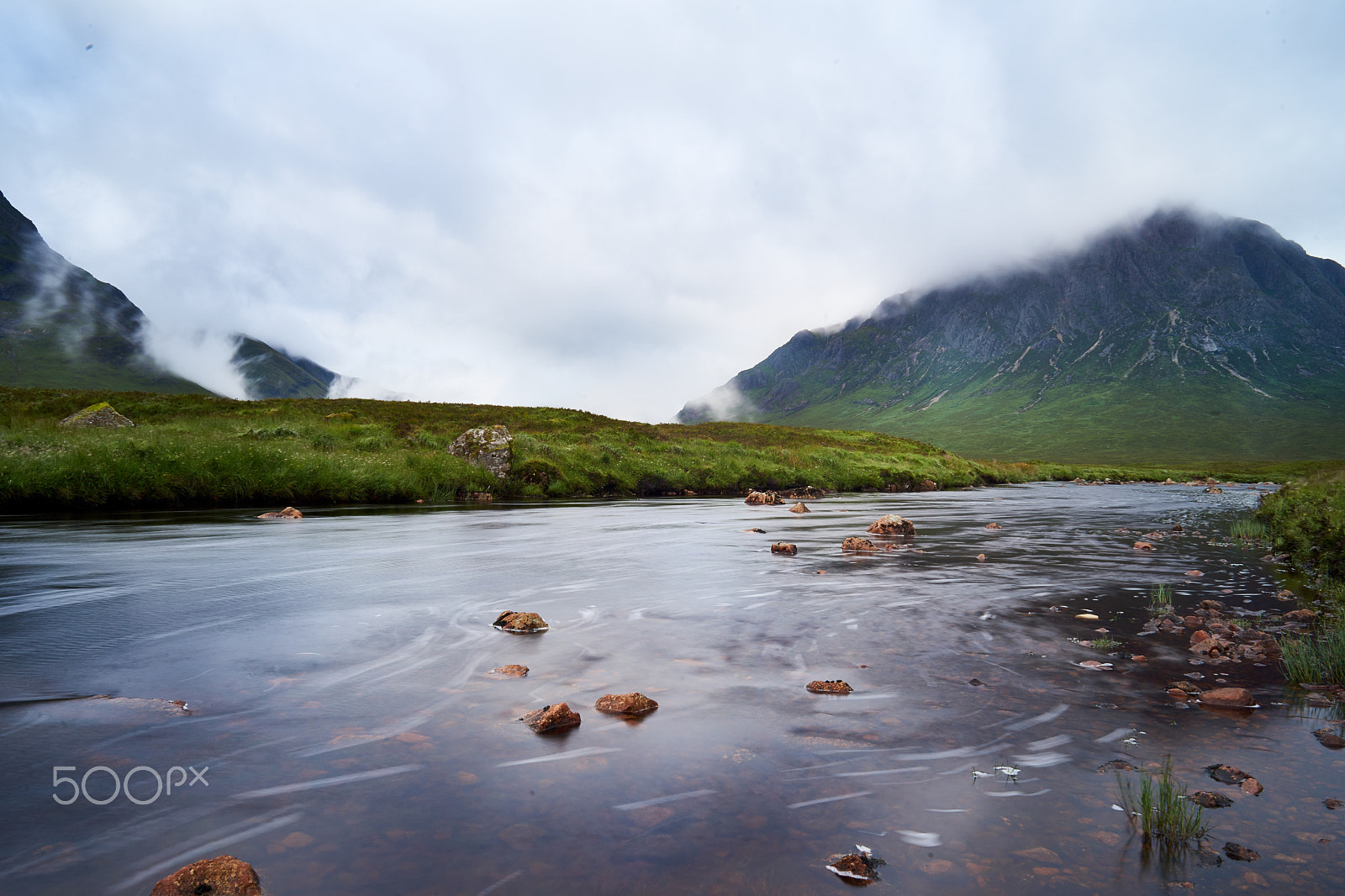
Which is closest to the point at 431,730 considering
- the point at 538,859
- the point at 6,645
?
the point at 538,859

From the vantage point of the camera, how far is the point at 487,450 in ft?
109

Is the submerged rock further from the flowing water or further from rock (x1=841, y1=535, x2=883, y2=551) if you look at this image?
rock (x1=841, y1=535, x2=883, y2=551)

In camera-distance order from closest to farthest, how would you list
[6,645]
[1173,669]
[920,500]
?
[1173,669] → [6,645] → [920,500]

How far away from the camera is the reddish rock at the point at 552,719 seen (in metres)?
4.67

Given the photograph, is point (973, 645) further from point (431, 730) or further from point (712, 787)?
point (431, 730)

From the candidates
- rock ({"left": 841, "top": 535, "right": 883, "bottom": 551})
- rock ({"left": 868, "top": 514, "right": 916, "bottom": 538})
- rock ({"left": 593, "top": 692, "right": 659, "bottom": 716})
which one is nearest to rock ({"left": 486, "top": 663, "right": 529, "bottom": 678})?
rock ({"left": 593, "top": 692, "right": 659, "bottom": 716})

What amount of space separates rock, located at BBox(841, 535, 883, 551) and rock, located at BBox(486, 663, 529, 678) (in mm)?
10237

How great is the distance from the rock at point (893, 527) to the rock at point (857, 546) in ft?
9.94

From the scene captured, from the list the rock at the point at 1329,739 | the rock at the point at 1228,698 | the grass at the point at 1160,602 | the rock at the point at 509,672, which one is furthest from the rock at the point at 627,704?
the grass at the point at 1160,602

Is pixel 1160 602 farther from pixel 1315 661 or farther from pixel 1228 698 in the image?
pixel 1228 698

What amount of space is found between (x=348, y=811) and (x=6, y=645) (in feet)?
19.6

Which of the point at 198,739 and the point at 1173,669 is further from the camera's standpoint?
the point at 1173,669

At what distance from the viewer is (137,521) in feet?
61.0

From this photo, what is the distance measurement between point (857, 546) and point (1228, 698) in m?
9.67
